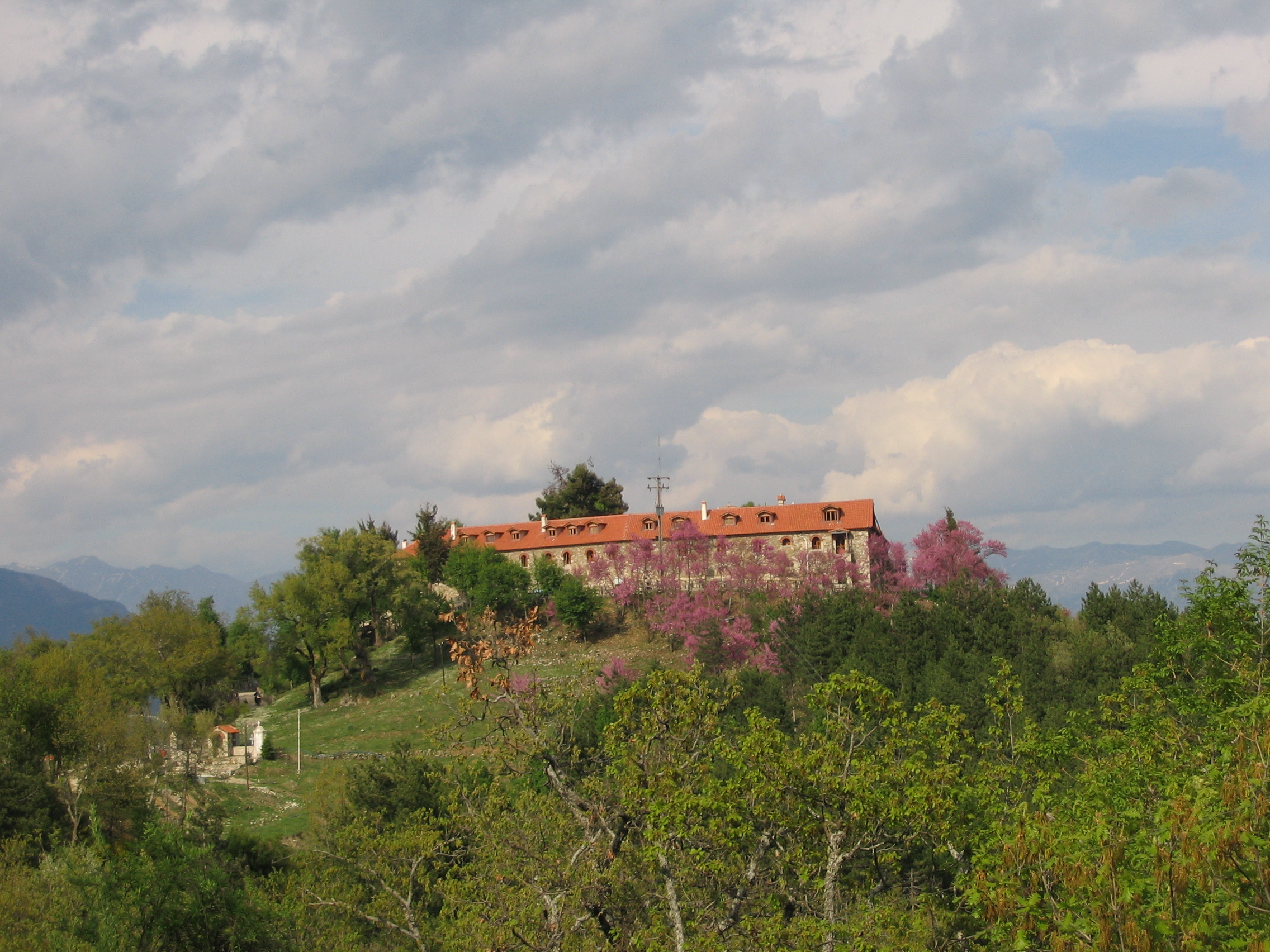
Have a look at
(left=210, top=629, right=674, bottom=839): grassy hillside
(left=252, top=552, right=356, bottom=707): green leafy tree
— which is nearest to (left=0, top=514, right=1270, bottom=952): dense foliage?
(left=210, top=629, right=674, bottom=839): grassy hillside

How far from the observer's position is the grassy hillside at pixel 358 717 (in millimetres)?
45625

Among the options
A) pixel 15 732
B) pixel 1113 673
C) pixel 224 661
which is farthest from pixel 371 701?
pixel 1113 673

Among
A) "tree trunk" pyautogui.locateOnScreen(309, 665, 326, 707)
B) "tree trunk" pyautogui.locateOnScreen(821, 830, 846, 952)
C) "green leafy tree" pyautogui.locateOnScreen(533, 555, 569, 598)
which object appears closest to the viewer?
"tree trunk" pyautogui.locateOnScreen(821, 830, 846, 952)

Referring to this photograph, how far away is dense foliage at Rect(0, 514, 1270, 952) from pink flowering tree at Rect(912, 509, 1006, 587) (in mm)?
29880

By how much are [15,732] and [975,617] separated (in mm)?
46837

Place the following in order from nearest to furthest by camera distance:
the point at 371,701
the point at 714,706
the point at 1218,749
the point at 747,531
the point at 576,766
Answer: the point at 714,706, the point at 1218,749, the point at 576,766, the point at 371,701, the point at 747,531

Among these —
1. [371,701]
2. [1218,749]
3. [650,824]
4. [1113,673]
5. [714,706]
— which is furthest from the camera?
[371,701]

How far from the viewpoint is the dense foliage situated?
35.0ft

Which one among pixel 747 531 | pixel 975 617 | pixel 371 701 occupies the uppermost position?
pixel 747 531

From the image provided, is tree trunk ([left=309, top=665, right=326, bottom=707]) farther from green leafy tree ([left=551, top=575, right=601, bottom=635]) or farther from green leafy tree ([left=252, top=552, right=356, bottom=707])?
green leafy tree ([left=551, top=575, right=601, bottom=635])

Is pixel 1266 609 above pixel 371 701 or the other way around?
above

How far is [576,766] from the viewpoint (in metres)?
18.6

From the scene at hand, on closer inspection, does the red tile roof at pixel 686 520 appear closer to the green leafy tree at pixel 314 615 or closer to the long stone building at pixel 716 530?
the long stone building at pixel 716 530

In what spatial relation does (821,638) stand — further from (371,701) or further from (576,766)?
(576,766)
